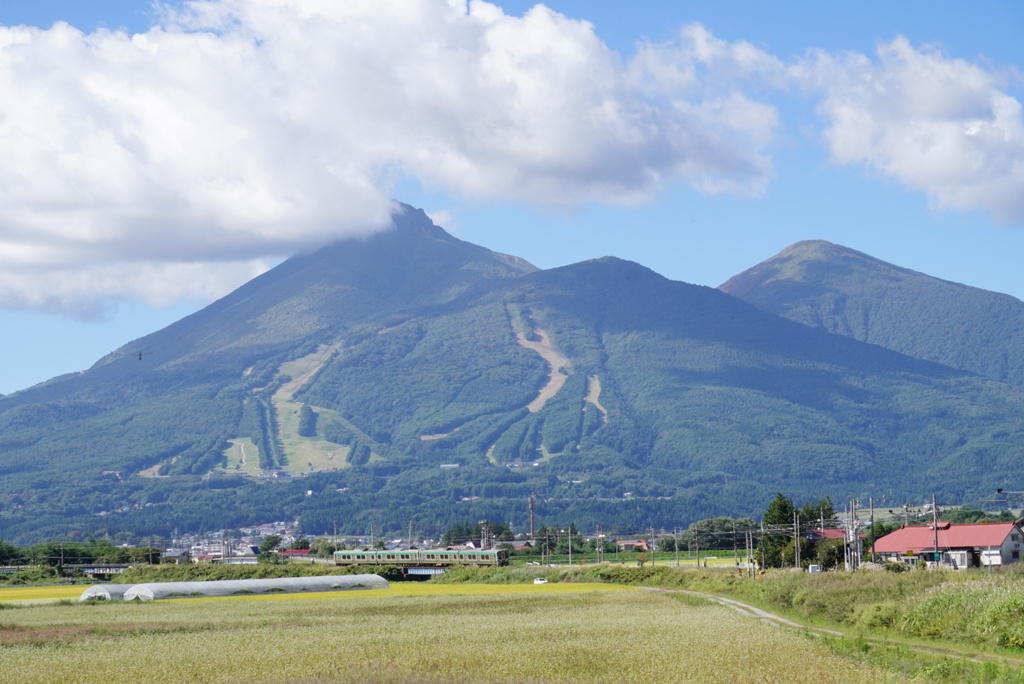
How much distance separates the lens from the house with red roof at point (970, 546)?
8006 cm

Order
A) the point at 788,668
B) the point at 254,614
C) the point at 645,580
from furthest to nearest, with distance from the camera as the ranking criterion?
the point at 645,580 < the point at 254,614 < the point at 788,668

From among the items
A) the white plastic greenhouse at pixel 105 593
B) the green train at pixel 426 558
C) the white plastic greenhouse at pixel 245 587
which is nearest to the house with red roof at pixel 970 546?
the white plastic greenhouse at pixel 245 587

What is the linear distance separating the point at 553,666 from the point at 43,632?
21435 mm

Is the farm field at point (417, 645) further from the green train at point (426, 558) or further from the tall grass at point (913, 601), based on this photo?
the green train at point (426, 558)

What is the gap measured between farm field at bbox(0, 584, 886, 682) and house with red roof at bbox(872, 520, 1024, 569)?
31.3 m

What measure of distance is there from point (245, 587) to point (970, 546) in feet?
156

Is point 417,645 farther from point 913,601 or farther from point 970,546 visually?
point 970,546

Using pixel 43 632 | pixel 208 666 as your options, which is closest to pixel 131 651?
pixel 208 666

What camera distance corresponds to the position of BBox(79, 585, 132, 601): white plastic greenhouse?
6938 cm


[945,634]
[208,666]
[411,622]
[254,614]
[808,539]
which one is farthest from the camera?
[808,539]

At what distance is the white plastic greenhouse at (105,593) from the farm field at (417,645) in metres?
11.1

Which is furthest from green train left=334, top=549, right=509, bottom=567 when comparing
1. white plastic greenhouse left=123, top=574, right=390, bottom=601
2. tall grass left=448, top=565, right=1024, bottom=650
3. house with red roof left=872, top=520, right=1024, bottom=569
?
tall grass left=448, top=565, right=1024, bottom=650

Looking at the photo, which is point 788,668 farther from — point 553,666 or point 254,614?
point 254,614

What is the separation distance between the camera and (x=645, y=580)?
8262 centimetres
